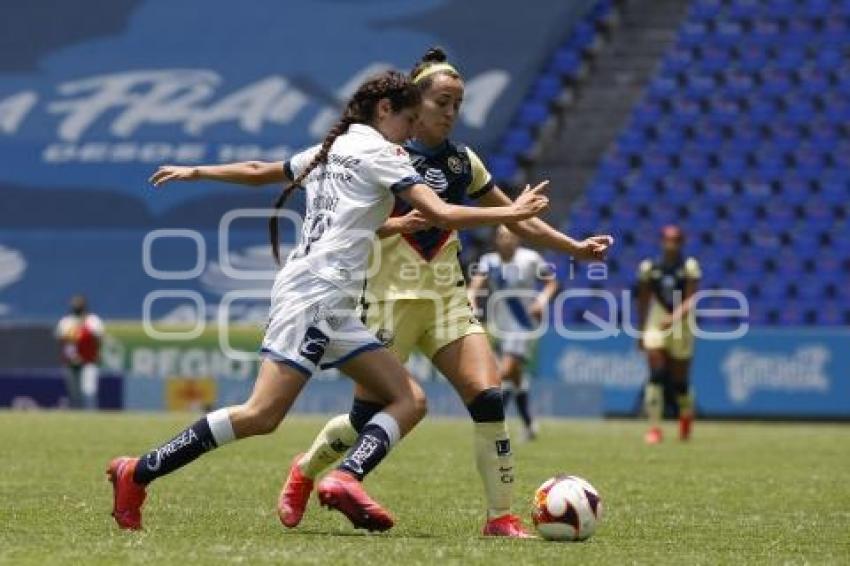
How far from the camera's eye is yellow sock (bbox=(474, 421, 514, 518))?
9.15 metres

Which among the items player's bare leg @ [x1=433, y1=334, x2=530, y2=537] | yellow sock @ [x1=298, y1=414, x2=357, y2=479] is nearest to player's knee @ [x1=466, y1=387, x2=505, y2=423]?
player's bare leg @ [x1=433, y1=334, x2=530, y2=537]

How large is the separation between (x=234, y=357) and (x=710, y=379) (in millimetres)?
7669

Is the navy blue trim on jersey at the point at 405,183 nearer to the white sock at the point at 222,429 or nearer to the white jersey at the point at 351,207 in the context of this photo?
the white jersey at the point at 351,207

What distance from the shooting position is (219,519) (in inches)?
382

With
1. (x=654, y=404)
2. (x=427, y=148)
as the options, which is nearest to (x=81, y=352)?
(x=654, y=404)

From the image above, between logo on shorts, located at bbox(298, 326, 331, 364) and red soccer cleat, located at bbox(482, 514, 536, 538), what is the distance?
136 cm

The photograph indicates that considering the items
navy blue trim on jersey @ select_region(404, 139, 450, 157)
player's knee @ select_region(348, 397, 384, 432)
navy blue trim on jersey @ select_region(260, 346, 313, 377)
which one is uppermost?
navy blue trim on jersey @ select_region(404, 139, 450, 157)

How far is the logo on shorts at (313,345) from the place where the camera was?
27.4 ft

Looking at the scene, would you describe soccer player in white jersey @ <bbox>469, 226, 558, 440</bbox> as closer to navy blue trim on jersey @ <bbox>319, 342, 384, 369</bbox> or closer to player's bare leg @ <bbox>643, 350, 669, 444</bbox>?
player's bare leg @ <bbox>643, 350, 669, 444</bbox>

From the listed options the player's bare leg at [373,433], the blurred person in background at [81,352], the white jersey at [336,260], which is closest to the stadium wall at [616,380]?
the blurred person in background at [81,352]

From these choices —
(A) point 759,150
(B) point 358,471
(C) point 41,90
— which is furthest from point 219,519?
(C) point 41,90

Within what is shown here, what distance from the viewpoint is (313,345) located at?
837 cm

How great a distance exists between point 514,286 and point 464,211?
12306 millimetres

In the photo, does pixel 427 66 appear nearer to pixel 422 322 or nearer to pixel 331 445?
pixel 422 322
